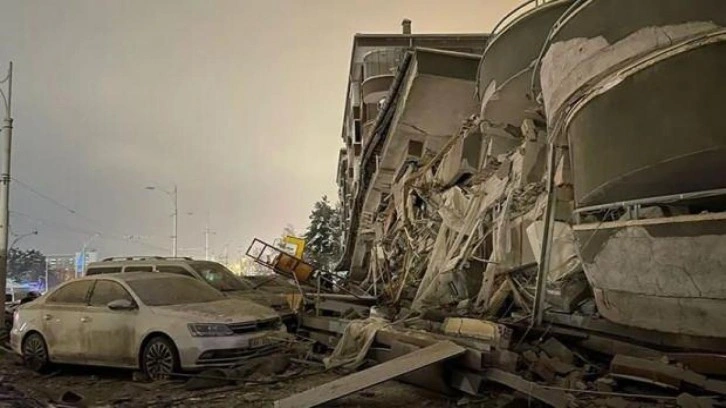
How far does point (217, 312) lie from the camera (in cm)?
930

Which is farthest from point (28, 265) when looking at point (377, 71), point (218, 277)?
point (218, 277)

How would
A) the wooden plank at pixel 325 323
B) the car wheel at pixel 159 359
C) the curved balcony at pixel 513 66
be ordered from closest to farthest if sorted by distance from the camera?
the car wheel at pixel 159 359, the curved balcony at pixel 513 66, the wooden plank at pixel 325 323

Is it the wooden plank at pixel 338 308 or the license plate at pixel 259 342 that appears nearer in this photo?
the license plate at pixel 259 342

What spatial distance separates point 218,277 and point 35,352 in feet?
15.7

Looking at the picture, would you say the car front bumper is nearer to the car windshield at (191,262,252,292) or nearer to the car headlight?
the car headlight

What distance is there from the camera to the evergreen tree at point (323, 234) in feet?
179

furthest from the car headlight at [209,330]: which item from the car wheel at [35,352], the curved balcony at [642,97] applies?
the curved balcony at [642,97]

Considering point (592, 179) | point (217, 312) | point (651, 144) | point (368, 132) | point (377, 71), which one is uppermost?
point (377, 71)

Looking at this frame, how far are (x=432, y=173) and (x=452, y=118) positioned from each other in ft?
10.3

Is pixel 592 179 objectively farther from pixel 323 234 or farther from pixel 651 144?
pixel 323 234

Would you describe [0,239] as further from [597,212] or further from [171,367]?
[597,212]

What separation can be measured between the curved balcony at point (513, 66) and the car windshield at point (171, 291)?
670cm

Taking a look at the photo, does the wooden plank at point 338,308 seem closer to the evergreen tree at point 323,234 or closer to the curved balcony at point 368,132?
the curved balcony at point 368,132

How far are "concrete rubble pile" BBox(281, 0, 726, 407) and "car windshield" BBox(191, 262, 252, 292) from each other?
3373mm
